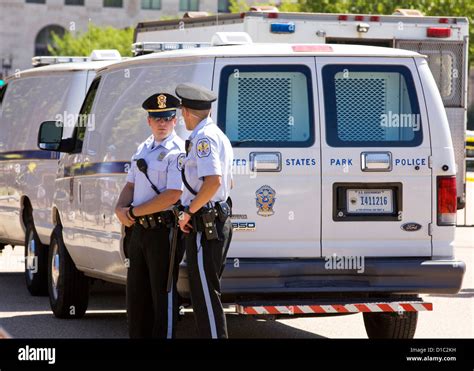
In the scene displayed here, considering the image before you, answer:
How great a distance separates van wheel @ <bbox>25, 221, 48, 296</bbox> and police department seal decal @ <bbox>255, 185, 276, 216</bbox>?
4806mm

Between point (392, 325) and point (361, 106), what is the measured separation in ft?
5.90

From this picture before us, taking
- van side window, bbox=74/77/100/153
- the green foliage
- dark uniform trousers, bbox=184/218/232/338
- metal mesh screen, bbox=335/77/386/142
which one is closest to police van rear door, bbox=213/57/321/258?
metal mesh screen, bbox=335/77/386/142

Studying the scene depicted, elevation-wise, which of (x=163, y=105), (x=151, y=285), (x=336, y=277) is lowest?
(x=336, y=277)

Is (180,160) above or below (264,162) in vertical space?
above

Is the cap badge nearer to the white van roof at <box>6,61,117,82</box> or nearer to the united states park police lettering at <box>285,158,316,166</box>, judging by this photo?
the united states park police lettering at <box>285,158,316,166</box>

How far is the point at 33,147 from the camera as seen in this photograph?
1484cm

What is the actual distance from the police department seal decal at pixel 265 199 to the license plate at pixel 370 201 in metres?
0.56

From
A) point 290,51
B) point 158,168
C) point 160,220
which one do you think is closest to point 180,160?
point 158,168

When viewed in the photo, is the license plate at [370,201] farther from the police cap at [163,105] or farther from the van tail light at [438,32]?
the van tail light at [438,32]

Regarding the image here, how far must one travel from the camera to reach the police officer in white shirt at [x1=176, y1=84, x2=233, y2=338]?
889 cm

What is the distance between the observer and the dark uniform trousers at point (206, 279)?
8930mm

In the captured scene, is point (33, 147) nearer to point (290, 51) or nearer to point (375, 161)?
point (290, 51)

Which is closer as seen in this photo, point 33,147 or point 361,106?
point 361,106

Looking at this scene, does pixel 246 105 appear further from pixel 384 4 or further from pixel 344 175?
pixel 384 4
